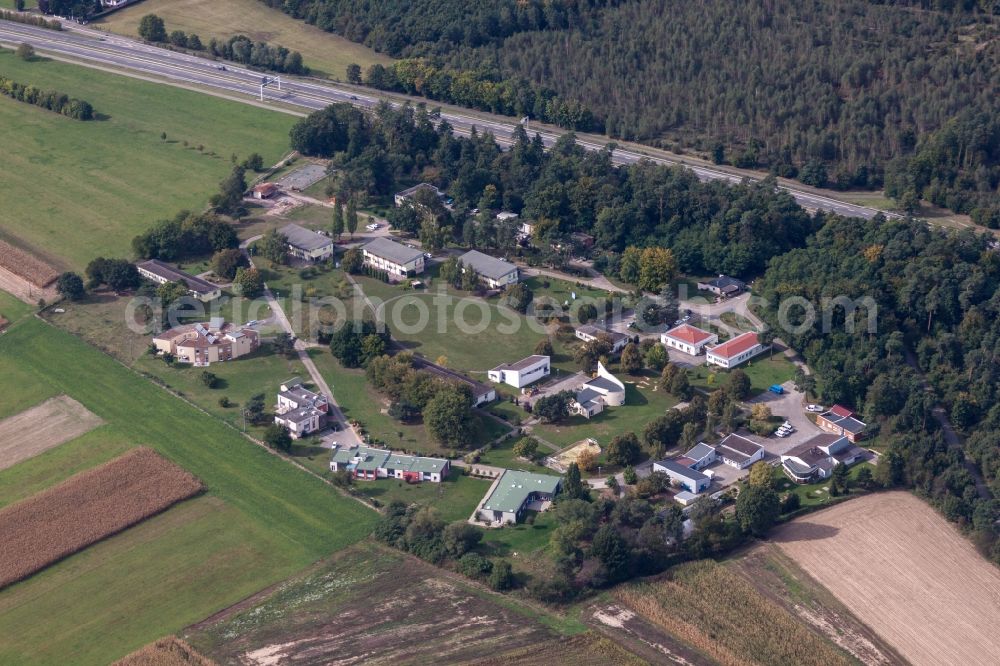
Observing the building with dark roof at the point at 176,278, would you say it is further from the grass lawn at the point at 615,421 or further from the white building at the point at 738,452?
the white building at the point at 738,452

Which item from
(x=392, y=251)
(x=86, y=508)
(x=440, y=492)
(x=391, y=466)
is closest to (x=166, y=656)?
(x=86, y=508)

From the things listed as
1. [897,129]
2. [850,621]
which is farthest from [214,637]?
[897,129]

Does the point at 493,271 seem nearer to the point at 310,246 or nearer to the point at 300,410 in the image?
the point at 310,246

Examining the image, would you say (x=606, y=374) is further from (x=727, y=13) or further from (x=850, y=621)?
(x=727, y=13)

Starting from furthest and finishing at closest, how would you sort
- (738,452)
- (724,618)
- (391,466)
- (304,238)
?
(304,238)
(738,452)
(391,466)
(724,618)

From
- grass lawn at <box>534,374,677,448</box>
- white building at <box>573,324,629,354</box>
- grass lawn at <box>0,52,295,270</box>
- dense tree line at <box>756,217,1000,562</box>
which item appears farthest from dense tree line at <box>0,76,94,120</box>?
dense tree line at <box>756,217,1000,562</box>

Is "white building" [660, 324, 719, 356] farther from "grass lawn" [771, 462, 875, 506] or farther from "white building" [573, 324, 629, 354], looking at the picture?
"grass lawn" [771, 462, 875, 506]
